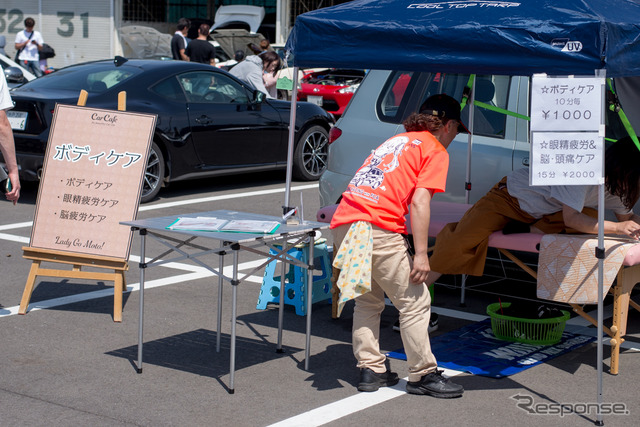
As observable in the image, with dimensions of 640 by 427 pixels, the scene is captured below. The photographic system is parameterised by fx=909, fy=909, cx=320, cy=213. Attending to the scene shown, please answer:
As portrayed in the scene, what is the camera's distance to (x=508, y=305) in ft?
19.7

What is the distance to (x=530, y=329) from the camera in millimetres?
5785

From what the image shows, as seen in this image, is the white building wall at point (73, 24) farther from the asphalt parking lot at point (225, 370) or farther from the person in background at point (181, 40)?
the asphalt parking lot at point (225, 370)

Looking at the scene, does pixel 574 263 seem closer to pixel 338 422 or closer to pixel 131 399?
pixel 338 422

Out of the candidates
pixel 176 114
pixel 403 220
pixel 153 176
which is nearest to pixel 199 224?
pixel 403 220

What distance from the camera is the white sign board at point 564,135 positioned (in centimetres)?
460

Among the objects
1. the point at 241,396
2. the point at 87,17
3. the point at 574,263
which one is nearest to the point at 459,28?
the point at 574,263

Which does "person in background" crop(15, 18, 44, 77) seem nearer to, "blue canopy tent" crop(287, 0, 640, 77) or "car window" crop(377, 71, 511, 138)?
"car window" crop(377, 71, 511, 138)

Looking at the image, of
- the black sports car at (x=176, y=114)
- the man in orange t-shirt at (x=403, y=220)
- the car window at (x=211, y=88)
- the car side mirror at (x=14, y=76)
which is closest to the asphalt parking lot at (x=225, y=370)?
the man in orange t-shirt at (x=403, y=220)

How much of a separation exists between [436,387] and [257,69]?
10.1 m

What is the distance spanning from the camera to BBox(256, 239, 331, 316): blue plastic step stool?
21.1 ft

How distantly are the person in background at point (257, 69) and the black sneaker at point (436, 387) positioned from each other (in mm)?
9565

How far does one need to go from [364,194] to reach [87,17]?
32.2 m

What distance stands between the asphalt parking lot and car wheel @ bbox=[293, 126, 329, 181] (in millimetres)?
5310

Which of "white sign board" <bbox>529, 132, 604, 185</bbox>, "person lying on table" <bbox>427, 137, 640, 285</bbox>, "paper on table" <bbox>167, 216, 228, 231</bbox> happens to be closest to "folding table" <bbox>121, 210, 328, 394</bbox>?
"paper on table" <bbox>167, 216, 228, 231</bbox>
